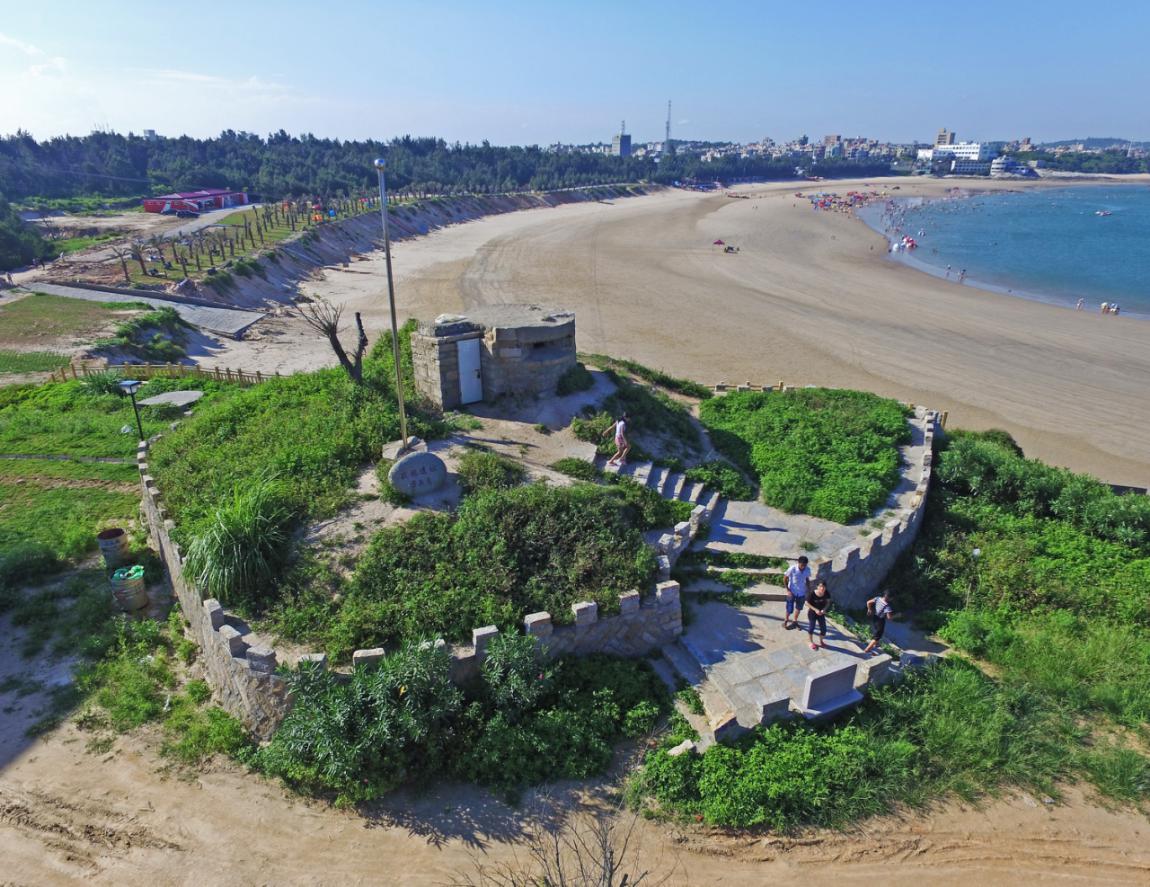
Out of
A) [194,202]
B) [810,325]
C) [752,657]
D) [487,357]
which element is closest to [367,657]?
[752,657]

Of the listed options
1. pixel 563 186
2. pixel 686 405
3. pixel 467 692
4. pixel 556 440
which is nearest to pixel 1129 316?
pixel 686 405

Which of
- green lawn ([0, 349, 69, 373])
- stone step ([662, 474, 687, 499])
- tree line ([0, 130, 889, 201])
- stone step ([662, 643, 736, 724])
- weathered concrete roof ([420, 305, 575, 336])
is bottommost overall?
stone step ([662, 643, 736, 724])

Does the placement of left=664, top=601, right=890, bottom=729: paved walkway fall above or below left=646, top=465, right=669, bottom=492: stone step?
below

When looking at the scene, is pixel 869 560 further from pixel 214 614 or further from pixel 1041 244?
pixel 1041 244

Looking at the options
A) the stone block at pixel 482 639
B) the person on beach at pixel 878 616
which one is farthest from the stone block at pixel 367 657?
the person on beach at pixel 878 616

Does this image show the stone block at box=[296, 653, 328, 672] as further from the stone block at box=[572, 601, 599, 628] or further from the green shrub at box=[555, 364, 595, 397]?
the green shrub at box=[555, 364, 595, 397]

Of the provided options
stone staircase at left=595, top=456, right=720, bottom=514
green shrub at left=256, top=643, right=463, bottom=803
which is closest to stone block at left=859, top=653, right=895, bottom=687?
stone staircase at left=595, top=456, right=720, bottom=514
